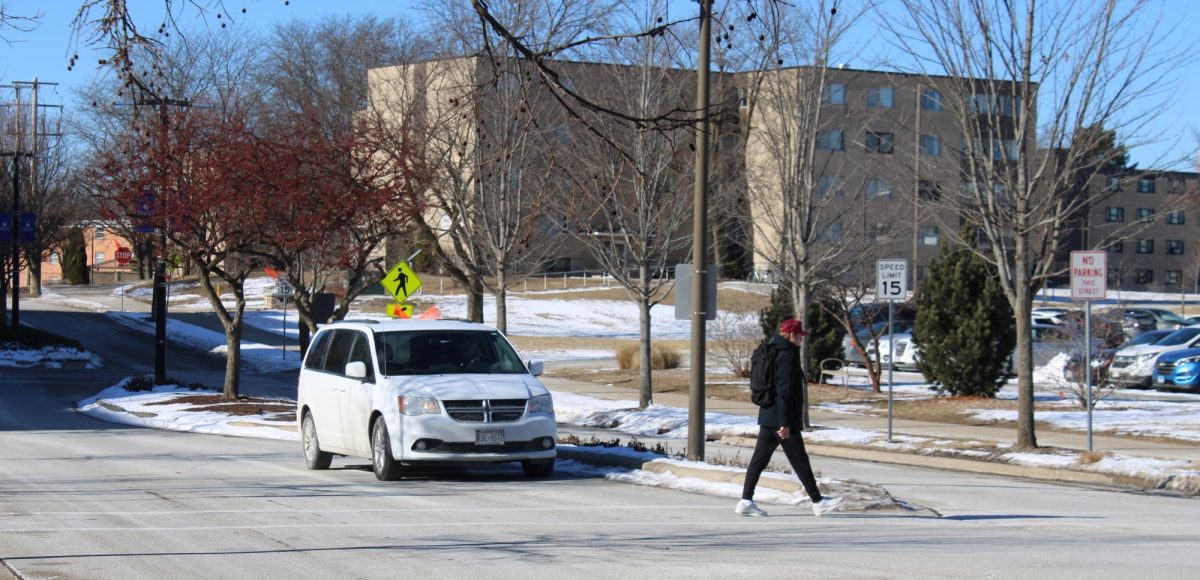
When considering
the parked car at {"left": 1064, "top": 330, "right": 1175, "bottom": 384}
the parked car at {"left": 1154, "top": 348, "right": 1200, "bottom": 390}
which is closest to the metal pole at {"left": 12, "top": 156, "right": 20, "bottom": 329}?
the parked car at {"left": 1064, "top": 330, "right": 1175, "bottom": 384}

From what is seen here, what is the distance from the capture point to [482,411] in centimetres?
1409

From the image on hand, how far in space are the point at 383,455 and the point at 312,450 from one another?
2.09m

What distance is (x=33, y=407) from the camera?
3123 cm

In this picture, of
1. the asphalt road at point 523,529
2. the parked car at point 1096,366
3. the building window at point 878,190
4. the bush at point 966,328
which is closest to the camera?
the asphalt road at point 523,529

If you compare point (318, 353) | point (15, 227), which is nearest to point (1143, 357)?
point (318, 353)

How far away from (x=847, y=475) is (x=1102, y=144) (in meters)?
6.56

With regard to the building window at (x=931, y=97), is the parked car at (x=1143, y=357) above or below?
below

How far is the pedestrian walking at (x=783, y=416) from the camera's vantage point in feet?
37.0

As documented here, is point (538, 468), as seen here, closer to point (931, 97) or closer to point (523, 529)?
point (523, 529)

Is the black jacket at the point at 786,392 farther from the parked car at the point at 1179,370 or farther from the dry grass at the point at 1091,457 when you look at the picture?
the parked car at the point at 1179,370

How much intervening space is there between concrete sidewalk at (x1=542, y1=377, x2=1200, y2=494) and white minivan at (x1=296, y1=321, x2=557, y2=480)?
7.15 m

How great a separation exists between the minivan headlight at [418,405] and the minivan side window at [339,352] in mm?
1803

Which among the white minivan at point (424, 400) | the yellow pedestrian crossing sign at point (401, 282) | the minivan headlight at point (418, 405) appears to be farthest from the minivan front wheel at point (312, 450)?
the yellow pedestrian crossing sign at point (401, 282)

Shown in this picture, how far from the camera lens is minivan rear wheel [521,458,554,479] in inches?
582
